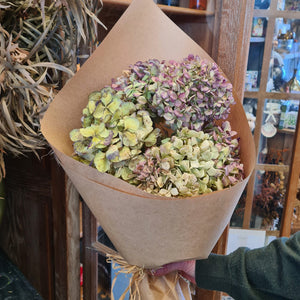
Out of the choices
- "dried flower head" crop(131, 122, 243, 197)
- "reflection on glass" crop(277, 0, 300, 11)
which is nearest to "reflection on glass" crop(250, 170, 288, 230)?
"reflection on glass" crop(277, 0, 300, 11)

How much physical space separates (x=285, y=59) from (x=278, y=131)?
33 centimetres

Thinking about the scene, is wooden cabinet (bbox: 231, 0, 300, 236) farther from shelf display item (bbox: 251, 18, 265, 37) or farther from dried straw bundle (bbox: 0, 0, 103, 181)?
dried straw bundle (bbox: 0, 0, 103, 181)

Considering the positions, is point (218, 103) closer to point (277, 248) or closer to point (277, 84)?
point (277, 248)

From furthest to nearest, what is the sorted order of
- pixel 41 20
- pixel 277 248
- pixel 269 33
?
pixel 269 33
pixel 41 20
pixel 277 248

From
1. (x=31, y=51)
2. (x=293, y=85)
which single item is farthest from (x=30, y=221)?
(x=293, y=85)

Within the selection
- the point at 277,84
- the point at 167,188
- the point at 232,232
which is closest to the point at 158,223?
the point at 167,188

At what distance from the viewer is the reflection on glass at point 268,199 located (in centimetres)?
149

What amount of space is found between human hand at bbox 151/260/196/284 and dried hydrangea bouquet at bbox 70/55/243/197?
Answer: 222 mm

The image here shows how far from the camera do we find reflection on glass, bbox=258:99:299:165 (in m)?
1.37

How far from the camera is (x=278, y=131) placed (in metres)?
1.45

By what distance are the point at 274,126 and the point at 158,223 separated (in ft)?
3.59

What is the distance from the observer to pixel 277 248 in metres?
0.69

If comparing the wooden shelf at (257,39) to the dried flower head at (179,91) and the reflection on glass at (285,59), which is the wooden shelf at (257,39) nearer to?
the reflection on glass at (285,59)

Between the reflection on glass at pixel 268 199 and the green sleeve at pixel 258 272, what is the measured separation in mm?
815
